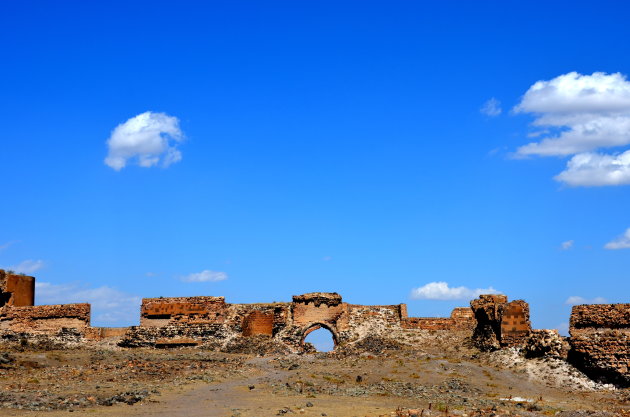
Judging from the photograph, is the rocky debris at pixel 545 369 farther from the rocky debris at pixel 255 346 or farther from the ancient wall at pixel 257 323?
the ancient wall at pixel 257 323

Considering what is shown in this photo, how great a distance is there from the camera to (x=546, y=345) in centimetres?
Result: 2947

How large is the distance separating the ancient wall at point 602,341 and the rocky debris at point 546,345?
52 cm

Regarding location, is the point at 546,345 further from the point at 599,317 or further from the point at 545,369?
the point at 599,317

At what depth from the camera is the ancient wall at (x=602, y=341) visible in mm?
27172

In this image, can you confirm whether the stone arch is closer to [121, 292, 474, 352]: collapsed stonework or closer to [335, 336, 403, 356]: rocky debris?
[121, 292, 474, 352]: collapsed stonework

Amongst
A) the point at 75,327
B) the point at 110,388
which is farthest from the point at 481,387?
the point at 75,327

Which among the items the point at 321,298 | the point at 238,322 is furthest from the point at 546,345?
the point at 238,322

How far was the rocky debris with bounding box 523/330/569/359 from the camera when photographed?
2925 cm

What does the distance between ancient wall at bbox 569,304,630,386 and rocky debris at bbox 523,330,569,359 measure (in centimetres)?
52

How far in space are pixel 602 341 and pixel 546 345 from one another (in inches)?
93.5

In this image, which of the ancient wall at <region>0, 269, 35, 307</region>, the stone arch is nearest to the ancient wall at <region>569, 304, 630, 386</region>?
the stone arch

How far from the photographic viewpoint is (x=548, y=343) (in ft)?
Answer: 96.7

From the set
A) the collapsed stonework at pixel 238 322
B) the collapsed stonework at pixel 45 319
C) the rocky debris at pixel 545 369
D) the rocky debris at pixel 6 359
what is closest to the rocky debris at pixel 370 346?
the collapsed stonework at pixel 238 322

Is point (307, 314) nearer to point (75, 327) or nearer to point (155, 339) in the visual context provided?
point (155, 339)
